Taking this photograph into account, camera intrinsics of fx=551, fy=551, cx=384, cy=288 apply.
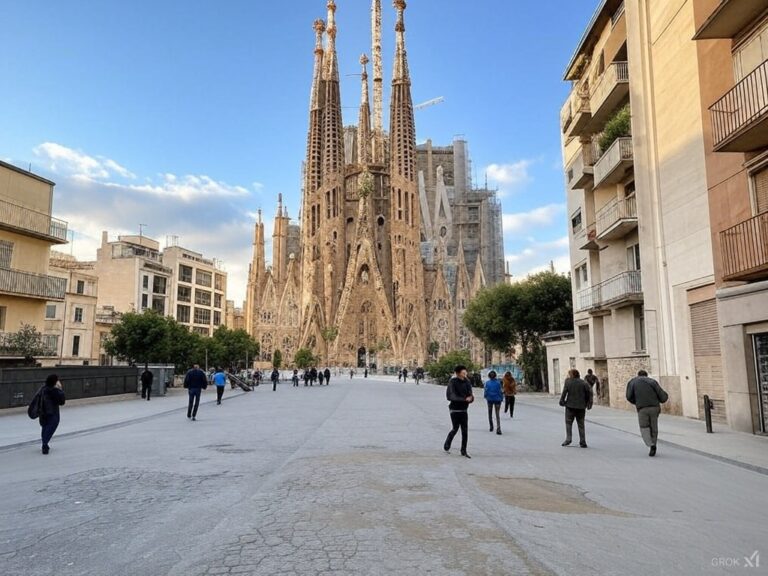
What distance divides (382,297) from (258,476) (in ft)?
194

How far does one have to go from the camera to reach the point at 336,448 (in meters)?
9.29

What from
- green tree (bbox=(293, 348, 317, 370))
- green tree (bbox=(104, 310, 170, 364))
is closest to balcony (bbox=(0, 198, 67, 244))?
green tree (bbox=(104, 310, 170, 364))

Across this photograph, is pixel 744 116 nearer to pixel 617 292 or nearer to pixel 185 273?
pixel 617 292

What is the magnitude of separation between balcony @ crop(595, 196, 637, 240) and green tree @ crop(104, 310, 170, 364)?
21450 mm

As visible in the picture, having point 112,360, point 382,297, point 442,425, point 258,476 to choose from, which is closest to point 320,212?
point 382,297

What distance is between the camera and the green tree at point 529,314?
30.6 m

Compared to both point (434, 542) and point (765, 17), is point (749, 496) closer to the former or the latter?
point (434, 542)

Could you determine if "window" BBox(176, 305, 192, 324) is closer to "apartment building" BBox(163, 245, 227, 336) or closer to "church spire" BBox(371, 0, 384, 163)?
"apartment building" BBox(163, 245, 227, 336)

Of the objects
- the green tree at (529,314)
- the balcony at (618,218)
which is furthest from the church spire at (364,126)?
the balcony at (618,218)

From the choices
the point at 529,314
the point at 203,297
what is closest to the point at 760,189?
the point at 529,314

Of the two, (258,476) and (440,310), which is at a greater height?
(440,310)

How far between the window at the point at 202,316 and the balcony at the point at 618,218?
54.9 metres

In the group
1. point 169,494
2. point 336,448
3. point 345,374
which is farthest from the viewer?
point 345,374

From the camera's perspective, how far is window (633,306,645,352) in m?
17.9
